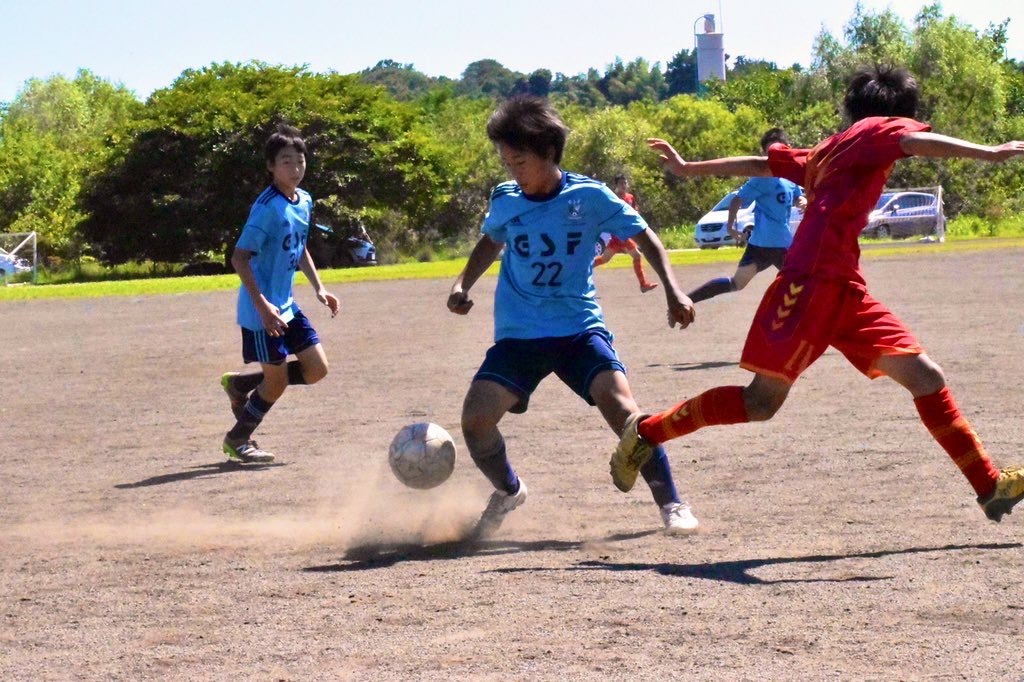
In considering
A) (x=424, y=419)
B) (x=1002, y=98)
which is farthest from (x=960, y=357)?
(x=1002, y=98)

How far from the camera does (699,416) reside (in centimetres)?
593

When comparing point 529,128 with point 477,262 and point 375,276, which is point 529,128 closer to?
point 477,262

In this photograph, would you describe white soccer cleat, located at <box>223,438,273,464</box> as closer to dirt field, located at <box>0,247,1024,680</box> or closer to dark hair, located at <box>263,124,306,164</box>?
dirt field, located at <box>0,247,1024,680</box>

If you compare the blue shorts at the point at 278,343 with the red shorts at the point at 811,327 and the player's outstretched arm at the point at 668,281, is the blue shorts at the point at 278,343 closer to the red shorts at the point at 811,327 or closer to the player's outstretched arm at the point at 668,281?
the player's outstretched arm at the point at 668,281

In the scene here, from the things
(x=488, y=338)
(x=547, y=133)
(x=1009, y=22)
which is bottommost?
(x=488, y=338)

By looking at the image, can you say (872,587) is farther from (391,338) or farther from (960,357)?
(391,338)

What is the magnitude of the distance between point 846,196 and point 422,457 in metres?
2.17

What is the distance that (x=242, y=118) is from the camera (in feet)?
173

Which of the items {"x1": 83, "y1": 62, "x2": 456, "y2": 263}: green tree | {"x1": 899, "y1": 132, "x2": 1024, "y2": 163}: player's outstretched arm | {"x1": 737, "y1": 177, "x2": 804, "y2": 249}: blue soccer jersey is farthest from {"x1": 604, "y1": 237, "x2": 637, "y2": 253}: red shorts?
{"x1": 83, "y1": 62, "x2": 456, "y2": 263}: green tree

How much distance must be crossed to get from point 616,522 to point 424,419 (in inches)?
147

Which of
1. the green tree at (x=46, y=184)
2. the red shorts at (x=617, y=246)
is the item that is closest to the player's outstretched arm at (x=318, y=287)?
the red shorts at (x=617, y=246)

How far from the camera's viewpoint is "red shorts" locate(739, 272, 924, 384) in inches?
223

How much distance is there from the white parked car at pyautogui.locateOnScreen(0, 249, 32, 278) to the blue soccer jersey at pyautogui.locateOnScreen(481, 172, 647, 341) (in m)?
39.9

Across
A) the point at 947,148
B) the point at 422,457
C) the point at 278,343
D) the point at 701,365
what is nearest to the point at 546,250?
the point at 422,457
